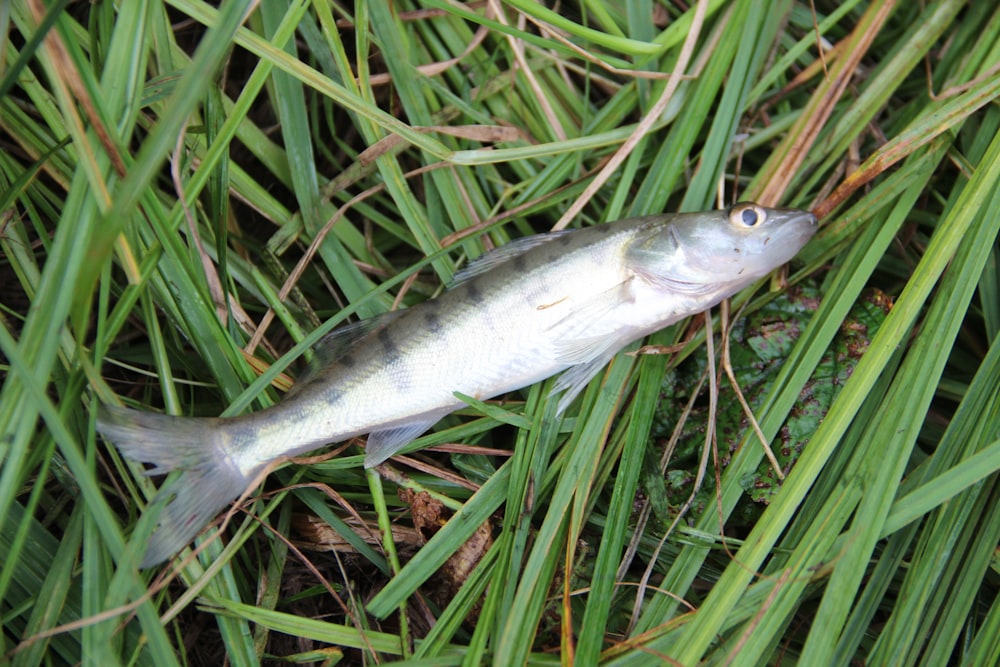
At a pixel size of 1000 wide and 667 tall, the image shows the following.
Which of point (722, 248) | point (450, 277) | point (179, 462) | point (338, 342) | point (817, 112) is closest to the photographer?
point (179, 462)

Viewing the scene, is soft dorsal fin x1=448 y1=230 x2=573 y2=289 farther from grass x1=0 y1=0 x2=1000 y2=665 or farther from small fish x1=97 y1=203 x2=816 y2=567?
grass x1=0 y1=0 x2=1000 y2=665

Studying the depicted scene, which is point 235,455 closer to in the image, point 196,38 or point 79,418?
point 79,418

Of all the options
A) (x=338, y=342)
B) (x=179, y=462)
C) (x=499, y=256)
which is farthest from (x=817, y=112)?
(x=179, y=462)

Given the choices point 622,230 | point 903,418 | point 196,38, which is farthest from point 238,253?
point 903,418

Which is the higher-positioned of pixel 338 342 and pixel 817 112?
pixel 817 112

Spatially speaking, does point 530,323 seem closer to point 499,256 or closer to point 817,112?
point 499,256
